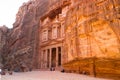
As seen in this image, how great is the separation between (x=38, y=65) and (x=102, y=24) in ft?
55.2

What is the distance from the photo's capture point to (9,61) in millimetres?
32656

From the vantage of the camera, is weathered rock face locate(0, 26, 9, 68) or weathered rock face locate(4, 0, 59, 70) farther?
weathered rock face locate(0, 26, 9, 68)

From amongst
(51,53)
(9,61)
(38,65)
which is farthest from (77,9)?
(9,61)

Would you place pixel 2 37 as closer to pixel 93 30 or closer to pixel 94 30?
pixel 93 30

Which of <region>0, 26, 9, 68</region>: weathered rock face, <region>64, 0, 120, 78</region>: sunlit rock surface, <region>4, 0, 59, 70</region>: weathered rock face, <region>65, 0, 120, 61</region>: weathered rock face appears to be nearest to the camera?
<region>64, 0, 120, 78</region>: sunlit rock surface

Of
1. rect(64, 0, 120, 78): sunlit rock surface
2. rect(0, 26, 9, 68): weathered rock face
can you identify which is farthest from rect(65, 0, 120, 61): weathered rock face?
rect(0, 26, 9, 68): weathered rock face

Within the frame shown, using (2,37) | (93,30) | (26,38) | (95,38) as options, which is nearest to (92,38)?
(95,38)

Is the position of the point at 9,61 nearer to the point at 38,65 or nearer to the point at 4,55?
the point at 4,55

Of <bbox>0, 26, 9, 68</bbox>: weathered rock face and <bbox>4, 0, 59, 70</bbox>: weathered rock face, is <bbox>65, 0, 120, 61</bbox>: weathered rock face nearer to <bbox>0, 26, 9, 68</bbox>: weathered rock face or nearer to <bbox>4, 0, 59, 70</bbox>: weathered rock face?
<bbox>4, 0, 59, 70</bbox>: weathered rock face

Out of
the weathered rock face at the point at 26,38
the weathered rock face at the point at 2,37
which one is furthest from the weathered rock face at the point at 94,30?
the weathered rock face at the point at 2,37

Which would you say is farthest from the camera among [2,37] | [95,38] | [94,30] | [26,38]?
[2,37]

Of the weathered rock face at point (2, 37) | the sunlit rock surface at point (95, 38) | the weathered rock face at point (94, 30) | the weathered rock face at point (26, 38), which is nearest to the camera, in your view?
the sunlit rock surface at point (95, 38)

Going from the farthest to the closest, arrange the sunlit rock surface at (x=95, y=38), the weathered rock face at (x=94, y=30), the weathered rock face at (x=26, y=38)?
the weathered rock face at (x=26, y=38) → the weathered rock face at (x=94, y=30) → the sunlit rock surface at (x=95, y=38)

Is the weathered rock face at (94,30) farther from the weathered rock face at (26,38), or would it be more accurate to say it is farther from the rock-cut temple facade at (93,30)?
the weathered rock face at (26,38)
